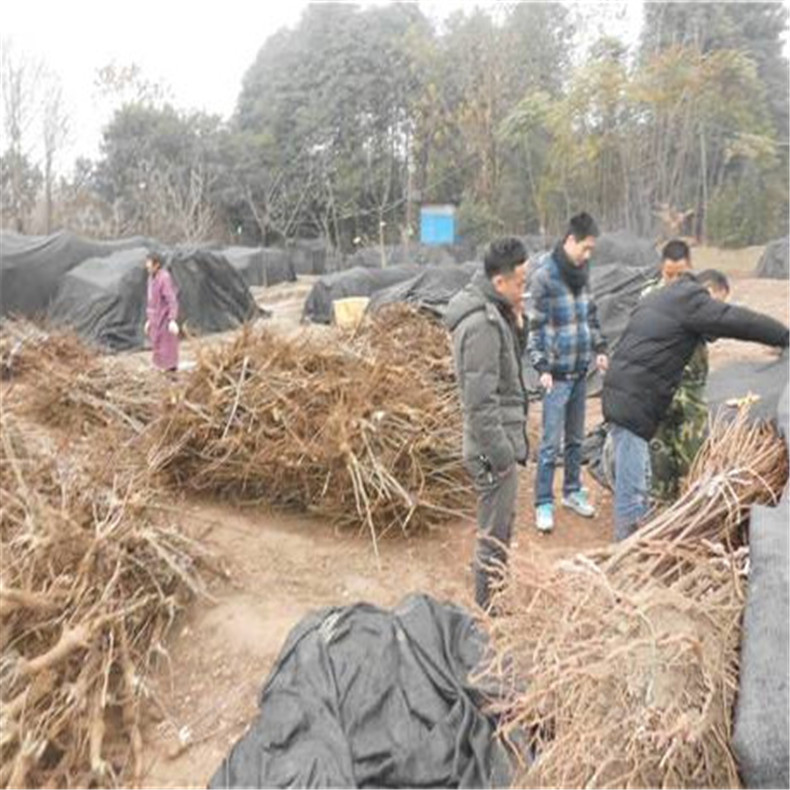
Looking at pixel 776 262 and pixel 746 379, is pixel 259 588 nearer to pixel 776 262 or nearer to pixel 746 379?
pixel 746 379

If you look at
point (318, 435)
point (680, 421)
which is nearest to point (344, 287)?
point (318, 435)

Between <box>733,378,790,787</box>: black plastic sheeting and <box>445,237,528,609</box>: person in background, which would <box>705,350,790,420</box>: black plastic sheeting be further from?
<box>733,378,790,787</box>: black plastic sheeting

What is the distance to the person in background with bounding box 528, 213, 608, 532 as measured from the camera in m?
4.18

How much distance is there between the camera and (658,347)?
3541mm

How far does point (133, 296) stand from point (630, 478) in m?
10.3

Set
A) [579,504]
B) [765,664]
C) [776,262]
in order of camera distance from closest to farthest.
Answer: [765,664]
[579,504]
[776,262]

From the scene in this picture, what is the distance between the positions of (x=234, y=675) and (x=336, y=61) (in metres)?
24.0

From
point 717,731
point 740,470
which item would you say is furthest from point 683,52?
point 717,731

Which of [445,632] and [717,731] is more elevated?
[717,731]

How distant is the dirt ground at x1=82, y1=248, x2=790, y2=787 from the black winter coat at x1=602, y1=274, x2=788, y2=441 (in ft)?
2.16

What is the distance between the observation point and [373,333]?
21.6 ft

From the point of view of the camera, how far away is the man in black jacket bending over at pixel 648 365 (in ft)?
11.2

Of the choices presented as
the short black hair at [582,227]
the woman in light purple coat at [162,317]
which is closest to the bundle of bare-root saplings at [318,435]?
the short black hair at [582,227]

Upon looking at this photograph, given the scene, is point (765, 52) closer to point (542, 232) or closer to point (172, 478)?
point (542, 232)
